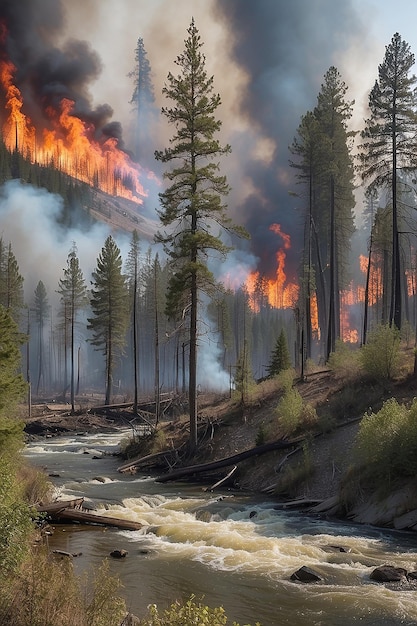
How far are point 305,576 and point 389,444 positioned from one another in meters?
6.80

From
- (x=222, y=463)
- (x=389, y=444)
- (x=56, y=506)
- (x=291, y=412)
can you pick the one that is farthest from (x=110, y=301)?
(x=389, y=444)

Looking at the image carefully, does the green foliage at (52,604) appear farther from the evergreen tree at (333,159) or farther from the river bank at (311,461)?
the evergreen tree at (333,159)

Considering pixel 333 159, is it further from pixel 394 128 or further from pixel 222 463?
pixel 222 463

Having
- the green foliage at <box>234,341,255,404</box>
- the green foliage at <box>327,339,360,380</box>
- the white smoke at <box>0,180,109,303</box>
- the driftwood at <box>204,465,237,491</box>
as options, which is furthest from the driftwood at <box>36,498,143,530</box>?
the white smoke at <box>0,180,109,303</box>

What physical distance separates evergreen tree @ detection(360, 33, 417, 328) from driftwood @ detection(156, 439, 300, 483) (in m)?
10.9

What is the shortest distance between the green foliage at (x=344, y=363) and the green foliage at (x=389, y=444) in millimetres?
10179

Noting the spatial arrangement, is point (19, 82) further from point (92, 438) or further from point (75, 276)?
point (92, 438)

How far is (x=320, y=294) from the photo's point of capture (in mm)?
54875

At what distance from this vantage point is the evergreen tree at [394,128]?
2906 cm

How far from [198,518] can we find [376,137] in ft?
78.6

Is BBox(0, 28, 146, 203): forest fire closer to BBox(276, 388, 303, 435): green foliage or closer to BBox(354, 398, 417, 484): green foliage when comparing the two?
BBox(276, 388, 303, 435): green foliage

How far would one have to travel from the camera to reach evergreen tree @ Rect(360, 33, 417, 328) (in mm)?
29062

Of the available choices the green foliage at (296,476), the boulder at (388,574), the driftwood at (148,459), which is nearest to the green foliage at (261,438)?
the green foliage at (296,476)

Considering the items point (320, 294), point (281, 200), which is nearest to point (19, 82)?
point (281, 200)
